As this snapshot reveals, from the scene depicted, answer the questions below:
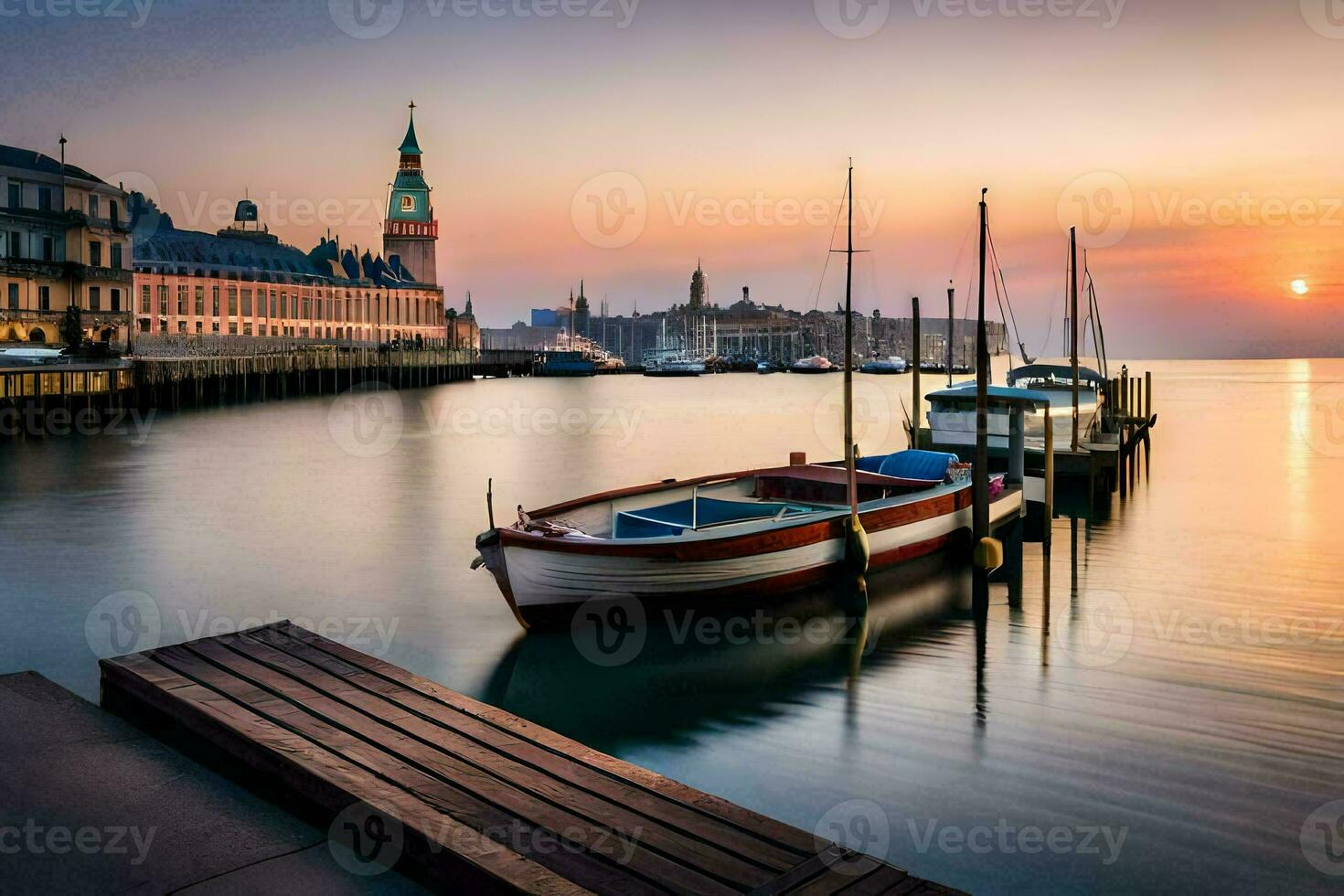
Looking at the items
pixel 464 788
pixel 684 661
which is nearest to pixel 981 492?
pixel 684 661

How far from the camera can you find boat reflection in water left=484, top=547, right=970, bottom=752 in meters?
12.1

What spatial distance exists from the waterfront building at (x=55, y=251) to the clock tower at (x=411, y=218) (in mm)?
110398

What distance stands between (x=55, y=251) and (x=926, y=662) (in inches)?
2696

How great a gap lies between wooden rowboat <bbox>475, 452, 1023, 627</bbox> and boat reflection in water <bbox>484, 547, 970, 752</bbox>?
37 centimetres

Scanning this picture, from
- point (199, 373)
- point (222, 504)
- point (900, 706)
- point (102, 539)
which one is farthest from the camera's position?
point (199, 373)

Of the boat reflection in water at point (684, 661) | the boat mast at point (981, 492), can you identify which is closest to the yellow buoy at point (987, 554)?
the boat mast at point (981, 492)

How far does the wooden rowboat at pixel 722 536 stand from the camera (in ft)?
47.1

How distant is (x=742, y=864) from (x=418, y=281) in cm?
18489

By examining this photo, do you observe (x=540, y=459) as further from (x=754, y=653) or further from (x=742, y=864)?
(x=742, y=864)

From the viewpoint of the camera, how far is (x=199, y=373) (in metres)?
81.3

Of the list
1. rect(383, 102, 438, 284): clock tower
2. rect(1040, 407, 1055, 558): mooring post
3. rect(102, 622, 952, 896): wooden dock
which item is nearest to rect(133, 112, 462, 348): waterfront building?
rect(383, 102, 438, 284): clock tower

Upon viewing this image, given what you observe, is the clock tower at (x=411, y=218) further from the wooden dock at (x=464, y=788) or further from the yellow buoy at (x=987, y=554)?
the wooden dock at (x=464, y=788)

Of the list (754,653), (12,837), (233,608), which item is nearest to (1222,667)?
(754,653)

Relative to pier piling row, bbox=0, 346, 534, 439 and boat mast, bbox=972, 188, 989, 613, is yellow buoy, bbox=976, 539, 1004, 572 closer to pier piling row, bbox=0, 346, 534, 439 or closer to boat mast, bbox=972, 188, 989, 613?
boat mast, bbox=972, 188, 989, 613
